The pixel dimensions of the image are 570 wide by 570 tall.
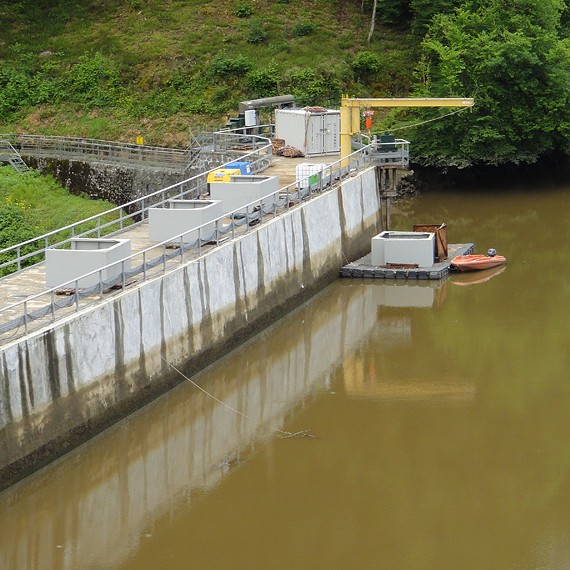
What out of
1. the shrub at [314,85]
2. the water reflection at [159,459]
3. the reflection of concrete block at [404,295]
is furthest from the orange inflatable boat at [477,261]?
the shrub at [314,85]

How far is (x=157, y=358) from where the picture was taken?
32.5 m

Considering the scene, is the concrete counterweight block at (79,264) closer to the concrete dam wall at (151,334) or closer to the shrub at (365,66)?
the concrete dam wall at (151,334)

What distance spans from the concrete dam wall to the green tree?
16672 millimetres

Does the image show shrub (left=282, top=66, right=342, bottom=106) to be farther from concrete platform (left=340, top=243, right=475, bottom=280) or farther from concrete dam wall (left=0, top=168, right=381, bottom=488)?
concrete platform (left=340, top=243, right=475, bottom=280)

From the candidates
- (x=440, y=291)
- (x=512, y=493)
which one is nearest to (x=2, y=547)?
(x=512, y=493)

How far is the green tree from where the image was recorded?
60.4m

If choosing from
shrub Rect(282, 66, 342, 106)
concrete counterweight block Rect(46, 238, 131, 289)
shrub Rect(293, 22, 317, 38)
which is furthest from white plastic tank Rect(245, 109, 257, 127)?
concrete counterweight block Rect(46, 238, 131, 289)

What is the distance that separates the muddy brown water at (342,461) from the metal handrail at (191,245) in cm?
313

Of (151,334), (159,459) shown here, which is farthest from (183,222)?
(159,459)

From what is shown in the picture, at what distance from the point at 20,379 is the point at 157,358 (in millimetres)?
6301

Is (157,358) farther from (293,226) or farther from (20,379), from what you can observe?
(293,226)

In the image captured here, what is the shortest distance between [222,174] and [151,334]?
13.9 meters

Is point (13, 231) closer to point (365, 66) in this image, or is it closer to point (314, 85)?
point (314, 85)

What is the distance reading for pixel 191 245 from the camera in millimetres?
35938
